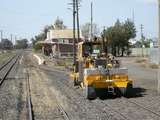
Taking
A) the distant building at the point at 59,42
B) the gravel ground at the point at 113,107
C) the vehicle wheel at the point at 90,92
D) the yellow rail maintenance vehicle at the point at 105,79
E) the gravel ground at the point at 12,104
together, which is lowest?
the gravel ground at the point at 12,104

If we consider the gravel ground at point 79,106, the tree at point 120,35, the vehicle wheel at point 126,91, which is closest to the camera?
the gravel ground at point 79,106

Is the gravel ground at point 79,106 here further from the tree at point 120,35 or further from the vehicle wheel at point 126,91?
the tree at point 120,35

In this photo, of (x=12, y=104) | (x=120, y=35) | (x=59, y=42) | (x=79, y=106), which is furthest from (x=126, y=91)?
(x=59, y=42)

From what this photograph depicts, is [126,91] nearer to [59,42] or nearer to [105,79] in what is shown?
[105,79]

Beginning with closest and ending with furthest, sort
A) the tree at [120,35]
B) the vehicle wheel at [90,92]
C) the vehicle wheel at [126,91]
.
Answer: 1. the vehicle wheel at [90,92]
2. the vehicle wheel at [126,91]
3. the tree at [120,35]

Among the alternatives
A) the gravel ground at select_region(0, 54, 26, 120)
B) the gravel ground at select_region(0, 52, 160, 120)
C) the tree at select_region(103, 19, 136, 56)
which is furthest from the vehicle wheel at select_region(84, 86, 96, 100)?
the tree at select_region(103, 19, 136, 56)

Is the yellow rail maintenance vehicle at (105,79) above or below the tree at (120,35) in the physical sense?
below

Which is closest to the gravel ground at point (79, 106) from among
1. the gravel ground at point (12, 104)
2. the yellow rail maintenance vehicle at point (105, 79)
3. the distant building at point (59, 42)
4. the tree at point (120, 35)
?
the gravel ground at point (12, 104)

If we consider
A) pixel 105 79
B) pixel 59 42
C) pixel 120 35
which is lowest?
pixel 105 79

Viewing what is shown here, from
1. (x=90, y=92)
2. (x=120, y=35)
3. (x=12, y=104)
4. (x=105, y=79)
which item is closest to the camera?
(x=12, y=104)

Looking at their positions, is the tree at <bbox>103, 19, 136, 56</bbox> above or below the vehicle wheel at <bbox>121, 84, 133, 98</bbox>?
above

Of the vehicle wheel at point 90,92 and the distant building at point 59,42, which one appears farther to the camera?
the distant building at point 59,42

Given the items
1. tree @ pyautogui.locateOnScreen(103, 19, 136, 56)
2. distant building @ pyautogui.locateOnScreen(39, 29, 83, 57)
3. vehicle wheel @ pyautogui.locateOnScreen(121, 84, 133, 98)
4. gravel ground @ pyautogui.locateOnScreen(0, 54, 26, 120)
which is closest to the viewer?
gravel ground @ pyautogui.locateOnScreen(0, 54, 26, 120)

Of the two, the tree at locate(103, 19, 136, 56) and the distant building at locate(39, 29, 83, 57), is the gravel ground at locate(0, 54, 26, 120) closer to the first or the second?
the tree at locate(103, 19, 136, 56)
